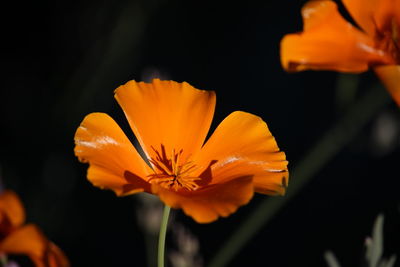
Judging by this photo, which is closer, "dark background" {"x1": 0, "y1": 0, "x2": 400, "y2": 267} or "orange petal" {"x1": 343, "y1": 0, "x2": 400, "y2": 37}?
"orange petal" {"x1": 343, "y1": 0, "x2": 400, "y2": 37}

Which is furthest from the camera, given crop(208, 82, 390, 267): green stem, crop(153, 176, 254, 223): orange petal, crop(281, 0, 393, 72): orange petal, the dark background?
the dark background

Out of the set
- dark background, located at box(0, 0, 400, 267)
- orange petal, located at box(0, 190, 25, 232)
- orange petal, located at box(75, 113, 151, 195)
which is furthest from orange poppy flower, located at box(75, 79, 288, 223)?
dark background, located at box(0, 0, 400, 267)

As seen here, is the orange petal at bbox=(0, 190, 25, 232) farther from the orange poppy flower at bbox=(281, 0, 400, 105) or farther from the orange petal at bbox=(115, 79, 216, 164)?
the orange poppy flower at bbox=(281, 0, 400, 105)

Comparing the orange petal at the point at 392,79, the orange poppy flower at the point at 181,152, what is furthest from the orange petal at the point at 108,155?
the orange petal at the point at 392,79

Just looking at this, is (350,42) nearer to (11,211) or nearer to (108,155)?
(108,155)

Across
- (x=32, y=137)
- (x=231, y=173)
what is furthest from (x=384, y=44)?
(x=32, y=137)

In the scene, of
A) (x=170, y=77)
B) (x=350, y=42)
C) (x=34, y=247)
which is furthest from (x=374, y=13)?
(x=170, y=77)

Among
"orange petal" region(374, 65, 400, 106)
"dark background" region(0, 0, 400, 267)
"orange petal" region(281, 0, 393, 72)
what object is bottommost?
"dark background" region(0, 0, 400, 267)

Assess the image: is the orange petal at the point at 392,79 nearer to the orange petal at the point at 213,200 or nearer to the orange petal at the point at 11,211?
the orange petal at the point at 213,200
